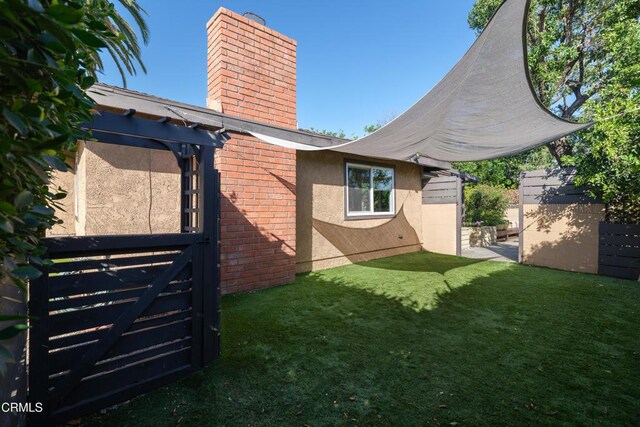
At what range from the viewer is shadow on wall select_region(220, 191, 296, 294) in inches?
190

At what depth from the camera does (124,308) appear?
2357 millimetres

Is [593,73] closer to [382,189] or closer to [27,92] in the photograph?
[382,189]

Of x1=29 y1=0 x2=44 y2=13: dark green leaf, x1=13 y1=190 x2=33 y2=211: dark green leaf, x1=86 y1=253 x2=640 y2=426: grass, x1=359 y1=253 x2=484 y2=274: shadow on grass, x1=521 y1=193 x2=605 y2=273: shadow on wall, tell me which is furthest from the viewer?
x1=359 y1=253 x2=484 y2=274: shadow on grass

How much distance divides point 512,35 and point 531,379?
3.23 meters

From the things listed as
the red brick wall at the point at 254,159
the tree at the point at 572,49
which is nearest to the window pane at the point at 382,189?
the red brick wall at the point at 254,159

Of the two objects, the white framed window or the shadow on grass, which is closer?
the shadow on grass

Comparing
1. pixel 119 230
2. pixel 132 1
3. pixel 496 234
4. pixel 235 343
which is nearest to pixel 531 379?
pixel 235 343

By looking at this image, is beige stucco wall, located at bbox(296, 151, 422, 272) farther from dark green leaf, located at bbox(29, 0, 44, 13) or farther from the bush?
the bush

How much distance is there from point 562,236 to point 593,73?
765 centimetres

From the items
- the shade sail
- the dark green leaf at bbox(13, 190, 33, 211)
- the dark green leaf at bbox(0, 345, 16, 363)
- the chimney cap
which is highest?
the chimney cap

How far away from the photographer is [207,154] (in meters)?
2.84

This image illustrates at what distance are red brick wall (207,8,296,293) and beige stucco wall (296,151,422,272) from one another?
2.81 ft

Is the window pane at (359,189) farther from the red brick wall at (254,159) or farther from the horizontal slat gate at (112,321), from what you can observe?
the horizontal slat gate at (112,321)

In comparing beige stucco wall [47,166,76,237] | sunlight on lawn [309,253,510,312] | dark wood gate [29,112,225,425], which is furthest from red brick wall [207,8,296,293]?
beige stucco wall [47,166,76,237]
